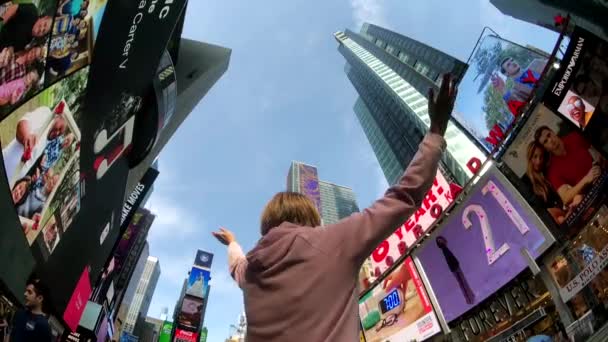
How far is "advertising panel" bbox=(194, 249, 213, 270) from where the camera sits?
5919 centimetres

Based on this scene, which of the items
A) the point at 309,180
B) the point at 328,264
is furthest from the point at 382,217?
the point at 309,180

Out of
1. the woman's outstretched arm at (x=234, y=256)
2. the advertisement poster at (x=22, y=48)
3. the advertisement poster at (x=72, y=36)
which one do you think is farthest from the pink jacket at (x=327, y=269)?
the advertisement poster at (x=72, y=36)

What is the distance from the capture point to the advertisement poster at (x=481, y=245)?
9273 millimetres

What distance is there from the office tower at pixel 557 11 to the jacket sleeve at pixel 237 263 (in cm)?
1180

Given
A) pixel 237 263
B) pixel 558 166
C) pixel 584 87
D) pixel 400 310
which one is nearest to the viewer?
pixel 237 263

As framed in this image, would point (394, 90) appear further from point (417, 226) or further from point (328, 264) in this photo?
point (328, 264)

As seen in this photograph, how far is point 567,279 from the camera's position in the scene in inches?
342

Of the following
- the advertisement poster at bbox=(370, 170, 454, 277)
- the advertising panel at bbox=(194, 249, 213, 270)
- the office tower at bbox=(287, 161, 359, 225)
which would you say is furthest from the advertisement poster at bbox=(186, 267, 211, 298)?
the office tower at bbox=(287, 161, 359, 225)

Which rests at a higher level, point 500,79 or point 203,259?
point 203,259

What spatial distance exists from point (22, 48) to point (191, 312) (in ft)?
155

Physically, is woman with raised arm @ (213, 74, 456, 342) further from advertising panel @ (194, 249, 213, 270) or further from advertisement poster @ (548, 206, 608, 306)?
advertising panel @ (194, 249, 213, 270)

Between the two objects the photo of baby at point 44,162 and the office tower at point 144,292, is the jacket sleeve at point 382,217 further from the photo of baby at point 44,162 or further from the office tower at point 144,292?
the office tower at point 144,292

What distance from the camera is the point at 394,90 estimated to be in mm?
60500

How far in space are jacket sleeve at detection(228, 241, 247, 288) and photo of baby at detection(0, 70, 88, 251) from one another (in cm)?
836
